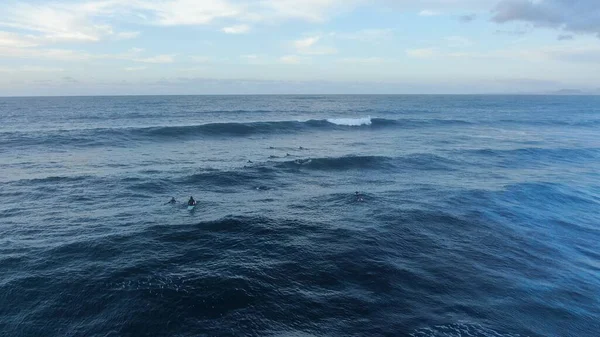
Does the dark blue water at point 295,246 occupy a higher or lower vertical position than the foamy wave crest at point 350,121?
lower

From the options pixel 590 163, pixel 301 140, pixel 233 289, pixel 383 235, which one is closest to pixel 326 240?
pixel 383 235

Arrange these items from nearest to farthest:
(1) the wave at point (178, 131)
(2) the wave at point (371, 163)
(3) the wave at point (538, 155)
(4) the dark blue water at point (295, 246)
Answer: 1. (4) the dark blue water at point (295, 246)
2. (2) the wave at point (371, 163)
3. (3) the wave at point (538, 155)
4. (1) the wave at point (178, 131)

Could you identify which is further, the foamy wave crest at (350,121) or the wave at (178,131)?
the foamy wave crest at (350,121)

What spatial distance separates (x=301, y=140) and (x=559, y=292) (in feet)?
161

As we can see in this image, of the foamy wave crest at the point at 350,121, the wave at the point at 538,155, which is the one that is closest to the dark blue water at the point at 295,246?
the wave at the point at 538,155

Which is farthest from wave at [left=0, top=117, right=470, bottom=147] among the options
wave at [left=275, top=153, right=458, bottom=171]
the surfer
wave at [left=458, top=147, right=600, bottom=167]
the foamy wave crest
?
the surfer

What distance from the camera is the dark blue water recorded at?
50.6 ft

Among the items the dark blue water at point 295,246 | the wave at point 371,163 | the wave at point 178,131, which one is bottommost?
the dark blue water at point 295,246

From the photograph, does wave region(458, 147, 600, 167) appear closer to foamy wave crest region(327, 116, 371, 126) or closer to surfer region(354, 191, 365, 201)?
surfer region(354, 191, 365, 201)

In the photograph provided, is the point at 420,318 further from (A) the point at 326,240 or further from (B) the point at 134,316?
(B) the point at 134,316

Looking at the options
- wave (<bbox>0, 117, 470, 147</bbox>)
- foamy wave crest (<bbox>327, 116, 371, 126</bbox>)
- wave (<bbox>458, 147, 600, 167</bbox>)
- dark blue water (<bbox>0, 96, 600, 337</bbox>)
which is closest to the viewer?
dark blue water (<bbox>0, 96, 600, 337</bbox>)

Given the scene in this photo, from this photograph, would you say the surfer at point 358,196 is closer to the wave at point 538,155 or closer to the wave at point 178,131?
the wave at point 538,155

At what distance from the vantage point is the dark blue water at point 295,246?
15.4 m

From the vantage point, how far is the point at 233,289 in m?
17.3
